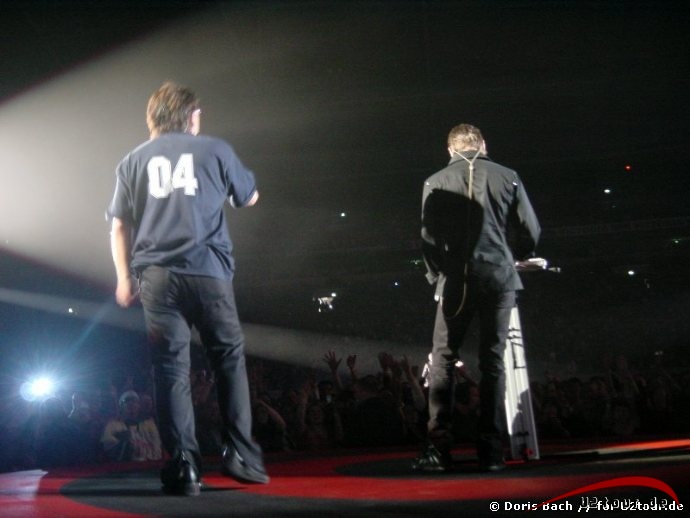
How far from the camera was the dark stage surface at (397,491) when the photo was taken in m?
1.44

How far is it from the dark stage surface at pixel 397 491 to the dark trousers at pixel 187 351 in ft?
0.52

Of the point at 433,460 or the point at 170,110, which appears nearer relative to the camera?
the point at 170,110

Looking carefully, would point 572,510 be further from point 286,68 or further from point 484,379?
point 286,68

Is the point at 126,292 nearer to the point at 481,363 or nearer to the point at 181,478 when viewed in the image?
the point at 181,478

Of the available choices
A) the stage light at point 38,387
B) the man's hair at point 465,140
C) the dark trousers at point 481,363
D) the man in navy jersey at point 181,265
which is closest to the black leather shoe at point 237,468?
the man in navy jersey at point 181,265

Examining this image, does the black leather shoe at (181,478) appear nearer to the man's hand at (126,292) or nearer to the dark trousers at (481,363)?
the man's hand at (126,292)

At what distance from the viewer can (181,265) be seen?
2.04 m

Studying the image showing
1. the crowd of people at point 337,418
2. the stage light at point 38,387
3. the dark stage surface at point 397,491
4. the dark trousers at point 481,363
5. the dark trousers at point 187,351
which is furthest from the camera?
the stage light at point 38,387

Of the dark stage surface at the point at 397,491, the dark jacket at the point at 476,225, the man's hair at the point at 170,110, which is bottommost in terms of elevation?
the dark stage surface at the point at 397,491

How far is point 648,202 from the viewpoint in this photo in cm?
1212

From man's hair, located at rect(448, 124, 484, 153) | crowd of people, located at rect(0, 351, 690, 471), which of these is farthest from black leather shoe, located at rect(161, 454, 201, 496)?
crowd of people, located at rect(0, 351, 690, 471)

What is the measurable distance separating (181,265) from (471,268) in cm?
99

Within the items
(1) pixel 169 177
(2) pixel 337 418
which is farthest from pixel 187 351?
(2) pixel 337 418

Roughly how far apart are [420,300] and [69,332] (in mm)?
6330
